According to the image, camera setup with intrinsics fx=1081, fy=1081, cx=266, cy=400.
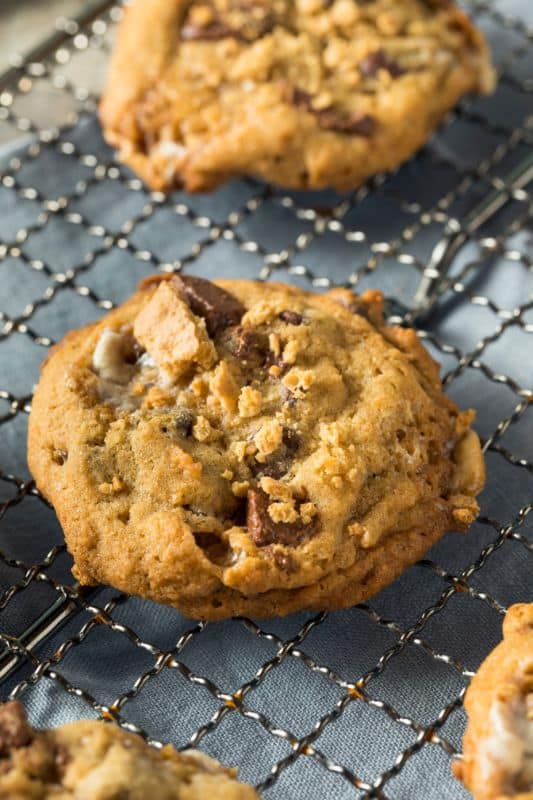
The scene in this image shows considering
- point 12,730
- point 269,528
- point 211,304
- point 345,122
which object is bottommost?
point 12,730

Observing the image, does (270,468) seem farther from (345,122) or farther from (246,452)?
(345,122)

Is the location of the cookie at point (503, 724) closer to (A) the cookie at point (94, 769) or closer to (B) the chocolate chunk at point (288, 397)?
(A) the cookie at point (94, 769)

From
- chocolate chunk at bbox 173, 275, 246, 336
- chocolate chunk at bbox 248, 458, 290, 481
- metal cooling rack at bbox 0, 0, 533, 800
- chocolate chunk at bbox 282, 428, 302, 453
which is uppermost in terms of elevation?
chocolate chunk at bbox 173, 275, 246, 336

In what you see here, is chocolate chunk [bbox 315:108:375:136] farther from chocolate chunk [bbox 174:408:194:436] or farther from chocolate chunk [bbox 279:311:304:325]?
chocolate chunk [bbox 174:408:194:436]

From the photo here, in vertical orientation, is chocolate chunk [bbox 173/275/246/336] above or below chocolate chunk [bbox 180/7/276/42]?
below

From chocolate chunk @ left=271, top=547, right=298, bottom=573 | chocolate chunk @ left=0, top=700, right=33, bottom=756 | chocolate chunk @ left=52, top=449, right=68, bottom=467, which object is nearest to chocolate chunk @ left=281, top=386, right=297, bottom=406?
chocolate chunk @ left=271, top=547, right=298, bottom=573

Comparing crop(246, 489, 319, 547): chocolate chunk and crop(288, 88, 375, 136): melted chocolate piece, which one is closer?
crop(246, 489, 319, 547): chocolate chunk

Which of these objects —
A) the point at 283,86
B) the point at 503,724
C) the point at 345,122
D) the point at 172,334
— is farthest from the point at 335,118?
the point at 503,724
